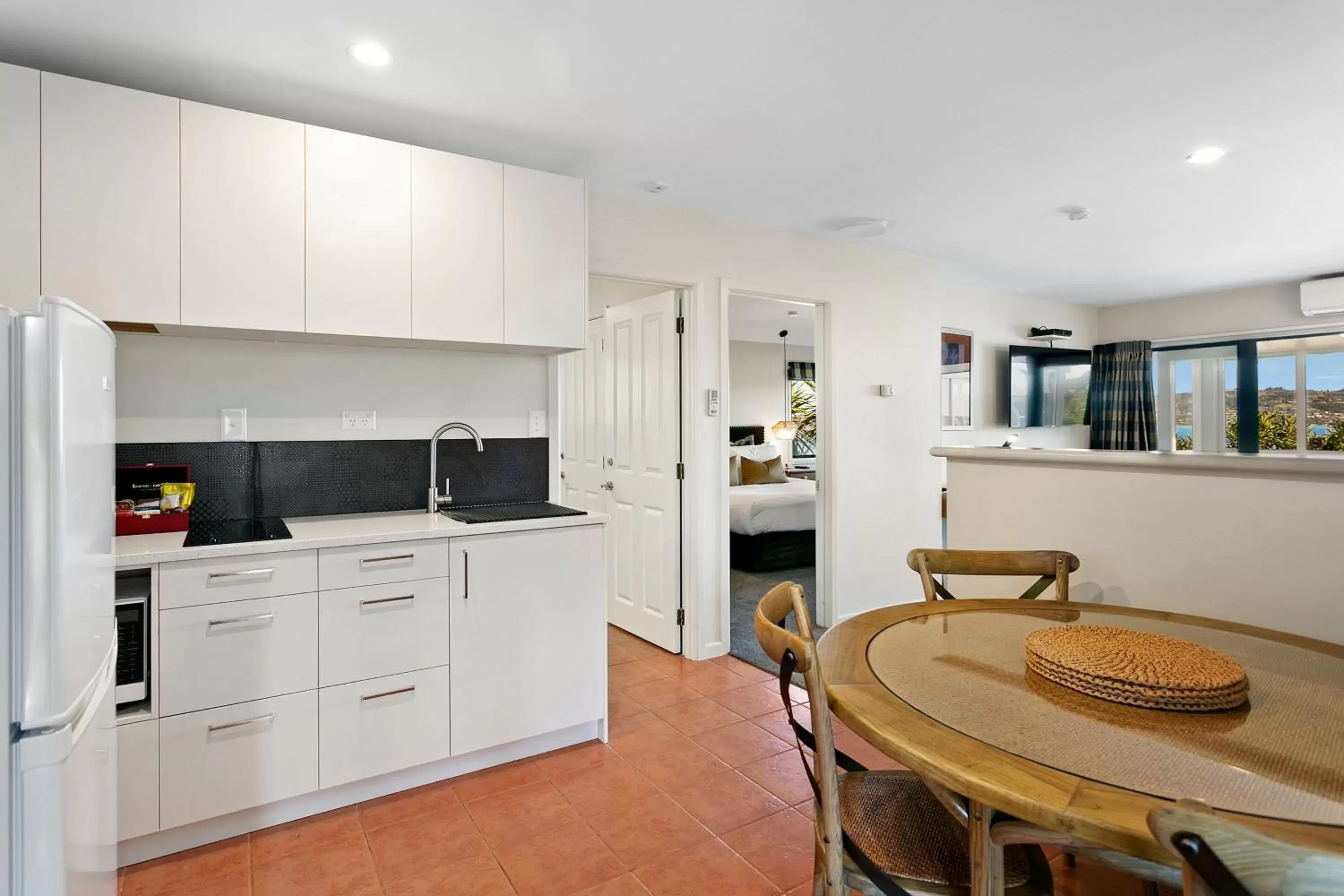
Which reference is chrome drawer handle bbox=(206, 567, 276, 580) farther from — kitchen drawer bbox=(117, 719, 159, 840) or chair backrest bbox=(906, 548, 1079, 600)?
chair backrest bbox=(906, 548, 1079, 600)

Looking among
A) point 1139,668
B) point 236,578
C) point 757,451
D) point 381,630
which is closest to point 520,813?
point 381,630

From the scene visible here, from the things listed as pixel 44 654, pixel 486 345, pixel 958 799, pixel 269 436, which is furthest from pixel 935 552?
pixel 269 436

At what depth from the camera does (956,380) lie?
569cm

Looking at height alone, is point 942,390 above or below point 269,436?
above

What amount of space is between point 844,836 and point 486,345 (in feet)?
7.00

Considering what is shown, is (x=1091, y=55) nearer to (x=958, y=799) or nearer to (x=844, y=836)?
(x=958, y=799)

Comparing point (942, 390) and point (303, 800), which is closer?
point (303, 800)

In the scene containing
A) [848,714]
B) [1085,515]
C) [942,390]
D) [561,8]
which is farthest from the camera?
[942,390]

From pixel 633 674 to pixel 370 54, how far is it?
112 inches

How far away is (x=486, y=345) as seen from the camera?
2748 mm

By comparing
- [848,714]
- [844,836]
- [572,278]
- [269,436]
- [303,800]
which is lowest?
[303,800]

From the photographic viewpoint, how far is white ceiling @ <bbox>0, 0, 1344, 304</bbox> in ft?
6.28

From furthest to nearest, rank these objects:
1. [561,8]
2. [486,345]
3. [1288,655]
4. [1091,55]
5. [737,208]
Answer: [737,208] → [486,345] → [1091,55] → [561,8] → [1288,655]

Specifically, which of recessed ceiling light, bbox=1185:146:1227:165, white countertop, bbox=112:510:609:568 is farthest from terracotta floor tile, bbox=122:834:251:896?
recessed ceiling light, bbox=1185:146:1227:165
